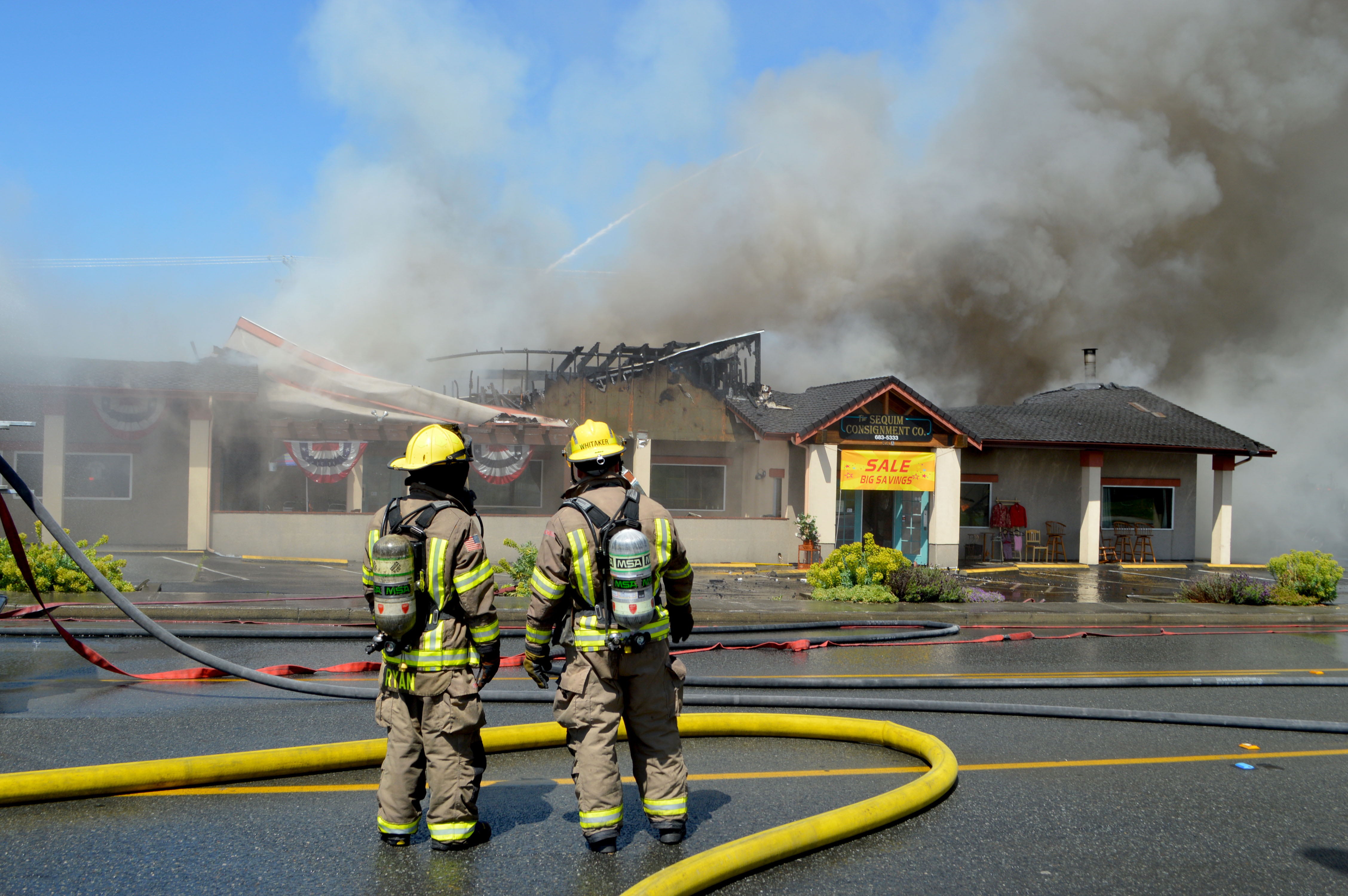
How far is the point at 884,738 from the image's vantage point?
5340mm

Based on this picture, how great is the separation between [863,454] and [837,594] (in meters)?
7.24

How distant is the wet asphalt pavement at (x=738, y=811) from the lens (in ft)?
11.6

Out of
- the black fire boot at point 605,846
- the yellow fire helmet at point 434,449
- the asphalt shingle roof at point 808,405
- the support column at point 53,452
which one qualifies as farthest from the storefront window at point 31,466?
the black fire boot at point 605,846

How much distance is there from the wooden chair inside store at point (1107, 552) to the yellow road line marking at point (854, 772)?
1688cm

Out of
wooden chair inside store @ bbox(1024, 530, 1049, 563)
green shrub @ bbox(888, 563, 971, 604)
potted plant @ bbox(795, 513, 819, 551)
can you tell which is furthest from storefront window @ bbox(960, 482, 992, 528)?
green shrub @ bbox(888, 563, 971, 604)

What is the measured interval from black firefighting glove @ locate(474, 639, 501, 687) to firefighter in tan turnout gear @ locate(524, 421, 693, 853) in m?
0.12

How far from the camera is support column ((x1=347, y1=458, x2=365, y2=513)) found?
18188mm

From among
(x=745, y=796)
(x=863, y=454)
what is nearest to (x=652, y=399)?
(x=863, y=454)

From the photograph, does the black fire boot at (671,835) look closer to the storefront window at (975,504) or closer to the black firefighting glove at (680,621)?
the black firefighting glove at (680,621)

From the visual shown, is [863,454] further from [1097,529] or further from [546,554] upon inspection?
[546,554]

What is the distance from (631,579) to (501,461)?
593 inches

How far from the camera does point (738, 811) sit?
14.1ft

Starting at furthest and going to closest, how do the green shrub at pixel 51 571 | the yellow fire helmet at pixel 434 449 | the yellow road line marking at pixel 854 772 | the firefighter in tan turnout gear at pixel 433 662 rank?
1. the green shrub at pixel 51 571
2. the yellow road line marking at pixel 854 772
3. the yellow fire helmet at pixel 434 449
4. the firefighter in tan turnout gear at pixel 433 662

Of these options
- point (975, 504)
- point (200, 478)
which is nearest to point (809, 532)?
point (975, 504)
